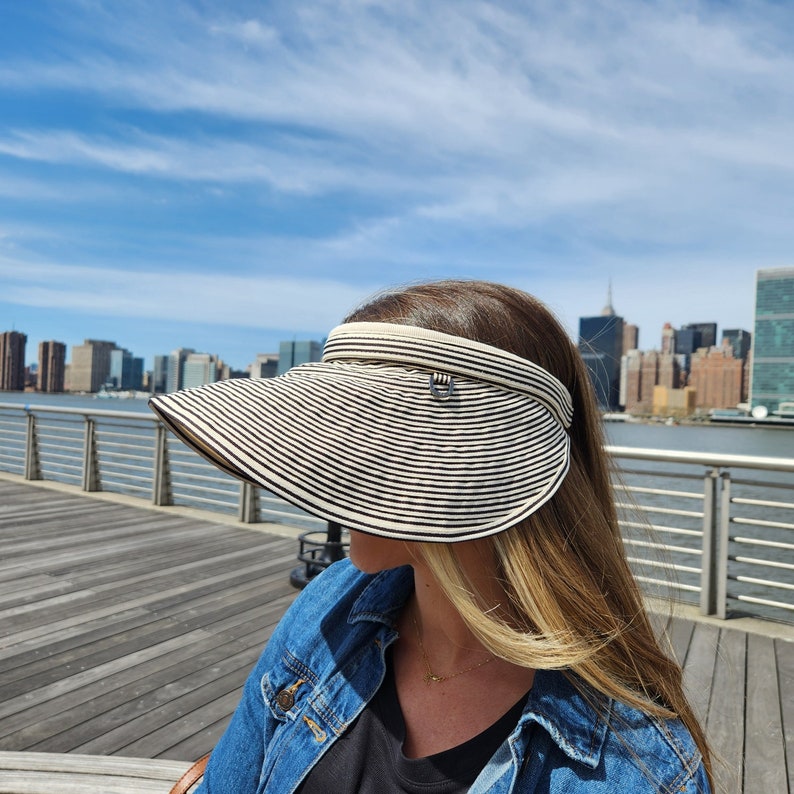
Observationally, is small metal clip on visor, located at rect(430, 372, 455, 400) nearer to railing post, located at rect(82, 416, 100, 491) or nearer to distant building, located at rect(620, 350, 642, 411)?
distant building, located at rect(620, 350, 642, 411)

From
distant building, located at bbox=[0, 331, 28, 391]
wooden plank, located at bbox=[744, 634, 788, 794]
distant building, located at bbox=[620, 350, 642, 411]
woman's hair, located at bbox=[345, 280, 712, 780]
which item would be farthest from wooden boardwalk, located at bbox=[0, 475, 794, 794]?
distant building, located at bbox=[0, 331, 28, 391]

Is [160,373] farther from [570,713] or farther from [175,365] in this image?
[570,713]

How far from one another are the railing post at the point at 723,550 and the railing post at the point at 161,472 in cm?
464

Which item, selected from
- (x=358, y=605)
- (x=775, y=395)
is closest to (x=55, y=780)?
(x=358, y=605)

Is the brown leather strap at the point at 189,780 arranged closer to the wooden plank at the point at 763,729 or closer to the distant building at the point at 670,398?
the wooden plank at the point at 763,729

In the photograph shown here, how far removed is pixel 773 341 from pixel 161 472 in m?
35.6

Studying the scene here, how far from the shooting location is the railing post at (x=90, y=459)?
21.4ft

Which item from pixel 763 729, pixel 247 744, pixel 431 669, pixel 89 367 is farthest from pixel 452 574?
pixel 89 367

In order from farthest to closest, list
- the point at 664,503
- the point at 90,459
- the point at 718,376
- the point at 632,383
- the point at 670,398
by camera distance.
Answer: the point at 718,376
the point at 670,398
the point at 664,503
the point at 632,383
the point at 90,459

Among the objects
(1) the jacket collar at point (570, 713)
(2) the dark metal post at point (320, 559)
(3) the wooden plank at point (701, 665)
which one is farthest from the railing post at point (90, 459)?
(1) the jacket collar at point (570, 713)

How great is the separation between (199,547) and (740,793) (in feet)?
11.9

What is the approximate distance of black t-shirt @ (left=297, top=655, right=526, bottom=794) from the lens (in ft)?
2.57

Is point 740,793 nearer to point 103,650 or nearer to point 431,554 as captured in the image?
point 431,554

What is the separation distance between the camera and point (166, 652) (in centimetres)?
271
